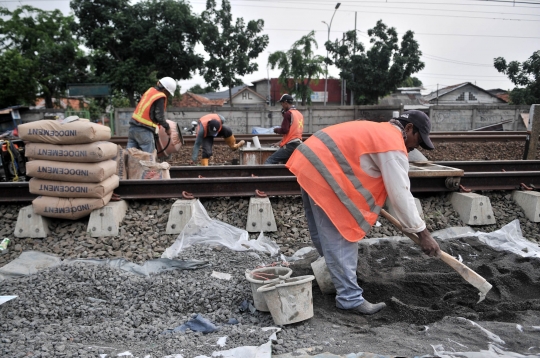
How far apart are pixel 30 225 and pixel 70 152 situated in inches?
38.1

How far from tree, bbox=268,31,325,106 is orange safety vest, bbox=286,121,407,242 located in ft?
100

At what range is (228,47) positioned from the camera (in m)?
32.9

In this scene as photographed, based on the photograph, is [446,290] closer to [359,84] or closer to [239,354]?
[239,354]

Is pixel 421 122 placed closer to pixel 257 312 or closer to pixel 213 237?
pixel 257 312

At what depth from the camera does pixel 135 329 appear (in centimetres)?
318

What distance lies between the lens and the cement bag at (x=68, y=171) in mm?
4941

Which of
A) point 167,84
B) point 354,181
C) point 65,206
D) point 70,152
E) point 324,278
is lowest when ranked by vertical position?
point 324,278

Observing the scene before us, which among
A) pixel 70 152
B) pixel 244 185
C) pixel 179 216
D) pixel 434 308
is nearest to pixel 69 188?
pixel 70 152

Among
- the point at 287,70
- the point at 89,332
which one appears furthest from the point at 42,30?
the point at 89,332

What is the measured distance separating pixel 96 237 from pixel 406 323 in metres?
3.45

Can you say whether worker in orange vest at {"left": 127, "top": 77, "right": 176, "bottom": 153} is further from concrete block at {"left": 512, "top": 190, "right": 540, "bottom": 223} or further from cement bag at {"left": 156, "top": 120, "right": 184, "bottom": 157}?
concrete block at {"left": 512, "top": 190, "right": 540, "bottom": 223}

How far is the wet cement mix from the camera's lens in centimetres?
283

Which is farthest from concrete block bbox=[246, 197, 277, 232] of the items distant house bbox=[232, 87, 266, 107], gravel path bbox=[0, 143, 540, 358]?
distant house bbox=[232, 87, 266, 107]

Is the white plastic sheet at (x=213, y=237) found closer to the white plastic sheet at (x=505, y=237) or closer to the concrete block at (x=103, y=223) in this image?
the concrete block at (x=103, y=223)
